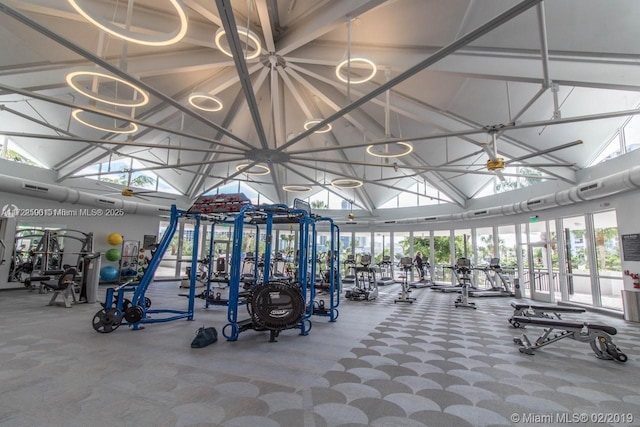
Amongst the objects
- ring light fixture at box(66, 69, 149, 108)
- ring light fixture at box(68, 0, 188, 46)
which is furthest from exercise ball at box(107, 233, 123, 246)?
ring light fixture at box(68, 0, 188, 46)

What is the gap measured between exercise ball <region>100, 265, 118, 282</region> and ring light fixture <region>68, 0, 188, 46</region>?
1193 cm

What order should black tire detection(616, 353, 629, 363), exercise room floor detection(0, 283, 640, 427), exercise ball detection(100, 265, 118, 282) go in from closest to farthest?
exercise room floor detection(0, 283, 640, 427)
black tire detection(616, 353, 629, 363)
exercise ball detection(100, 265, 118, 282)

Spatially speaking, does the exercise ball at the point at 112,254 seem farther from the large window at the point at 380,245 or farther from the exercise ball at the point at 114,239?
the large window at the point at 380,245

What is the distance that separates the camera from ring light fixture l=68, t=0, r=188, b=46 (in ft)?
11.4

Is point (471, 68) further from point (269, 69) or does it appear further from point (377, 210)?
point (377, 210)

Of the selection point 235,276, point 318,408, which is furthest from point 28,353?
point 318,408

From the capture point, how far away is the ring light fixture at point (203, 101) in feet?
21.1

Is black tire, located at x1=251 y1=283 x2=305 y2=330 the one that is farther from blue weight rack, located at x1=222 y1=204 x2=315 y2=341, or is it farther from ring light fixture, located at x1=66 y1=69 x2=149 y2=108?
ring light fixture, located at x1=66 y1=69 x2=149 y2=108

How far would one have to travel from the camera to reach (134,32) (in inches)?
146

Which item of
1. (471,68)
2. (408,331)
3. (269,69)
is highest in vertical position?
(269,69)

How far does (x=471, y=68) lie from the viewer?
6.55 m

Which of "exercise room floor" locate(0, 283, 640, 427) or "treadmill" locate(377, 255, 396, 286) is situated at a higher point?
"treadmill" locate(377, 255, 396, 286)

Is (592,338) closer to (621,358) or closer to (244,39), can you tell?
(621,358)

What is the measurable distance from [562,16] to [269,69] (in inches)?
239
